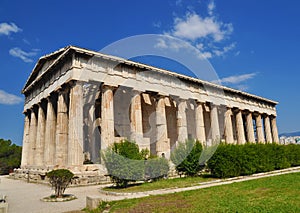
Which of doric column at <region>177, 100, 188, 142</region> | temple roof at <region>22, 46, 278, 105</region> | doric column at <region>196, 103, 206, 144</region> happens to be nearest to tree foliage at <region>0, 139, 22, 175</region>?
temple roof at <region>22, 46, 278, 105</region>

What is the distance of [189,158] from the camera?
57.5 ft

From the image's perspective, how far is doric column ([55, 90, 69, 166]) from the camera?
805 inches

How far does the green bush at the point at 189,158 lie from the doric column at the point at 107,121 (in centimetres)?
557

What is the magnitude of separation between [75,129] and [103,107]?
120 inches

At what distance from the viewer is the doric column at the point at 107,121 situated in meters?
20.3

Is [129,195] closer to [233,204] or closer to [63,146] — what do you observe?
[233,204]

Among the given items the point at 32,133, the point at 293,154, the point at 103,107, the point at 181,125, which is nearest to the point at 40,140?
the point at 32,133

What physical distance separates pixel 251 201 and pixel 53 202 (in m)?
8.41

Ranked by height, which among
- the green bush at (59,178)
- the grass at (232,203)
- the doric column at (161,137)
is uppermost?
the doric column at (161,137)

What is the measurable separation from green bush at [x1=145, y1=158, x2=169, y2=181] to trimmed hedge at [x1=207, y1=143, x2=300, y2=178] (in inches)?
116

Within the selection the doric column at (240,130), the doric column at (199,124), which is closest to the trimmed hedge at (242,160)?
the doric column at (199,124)

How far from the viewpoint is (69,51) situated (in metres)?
20.2

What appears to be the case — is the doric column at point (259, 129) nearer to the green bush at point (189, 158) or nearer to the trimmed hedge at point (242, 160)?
the trimmed hedge at point (242, 160)

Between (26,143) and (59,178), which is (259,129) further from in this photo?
(59,178)
